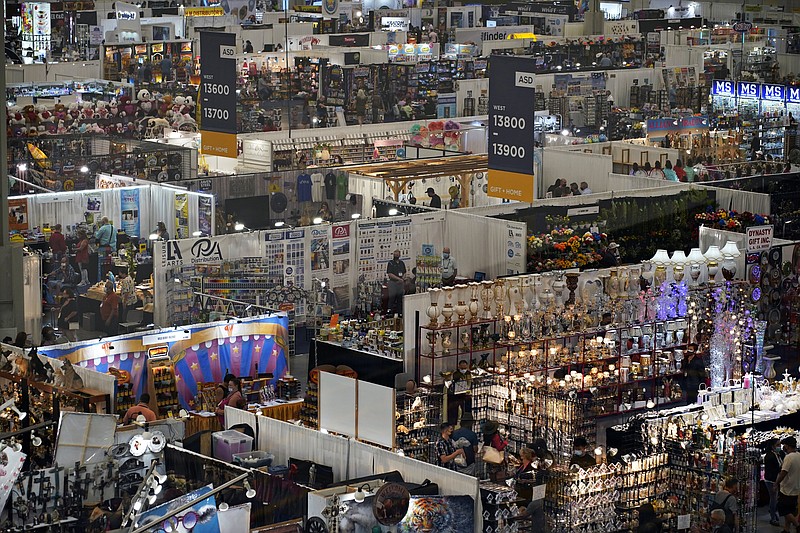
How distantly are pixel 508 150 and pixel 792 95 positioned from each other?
12330mm

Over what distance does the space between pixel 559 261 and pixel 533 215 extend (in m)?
1.38

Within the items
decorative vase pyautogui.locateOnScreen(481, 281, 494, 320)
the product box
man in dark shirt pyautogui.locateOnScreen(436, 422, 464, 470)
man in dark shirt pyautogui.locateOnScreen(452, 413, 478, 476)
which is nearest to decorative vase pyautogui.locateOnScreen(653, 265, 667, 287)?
decorative vase pyautogui.locateOnScreen(481, 281, 494, 320)

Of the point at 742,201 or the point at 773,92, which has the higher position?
the point at 773,92

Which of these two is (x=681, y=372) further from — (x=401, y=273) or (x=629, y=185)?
(x=629, y=185)

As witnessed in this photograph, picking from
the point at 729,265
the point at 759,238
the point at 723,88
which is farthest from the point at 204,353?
the point at 723,88

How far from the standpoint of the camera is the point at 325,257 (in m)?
16.3

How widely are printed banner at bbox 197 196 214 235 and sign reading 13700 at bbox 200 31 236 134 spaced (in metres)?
0.88

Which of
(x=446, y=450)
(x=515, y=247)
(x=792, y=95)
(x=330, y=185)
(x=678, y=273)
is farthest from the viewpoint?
(x=792, y=95)

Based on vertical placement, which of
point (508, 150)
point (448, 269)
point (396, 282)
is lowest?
point (396, 282)

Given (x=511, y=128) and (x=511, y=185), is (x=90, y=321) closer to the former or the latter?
(x=511, y=185)

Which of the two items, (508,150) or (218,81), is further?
(218,81)

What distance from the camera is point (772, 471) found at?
38.4ft

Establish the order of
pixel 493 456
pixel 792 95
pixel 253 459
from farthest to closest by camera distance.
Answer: pixel 792 95 < pixel 493 456 < pixel 253 459

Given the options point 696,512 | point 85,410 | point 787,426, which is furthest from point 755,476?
point 85,410
